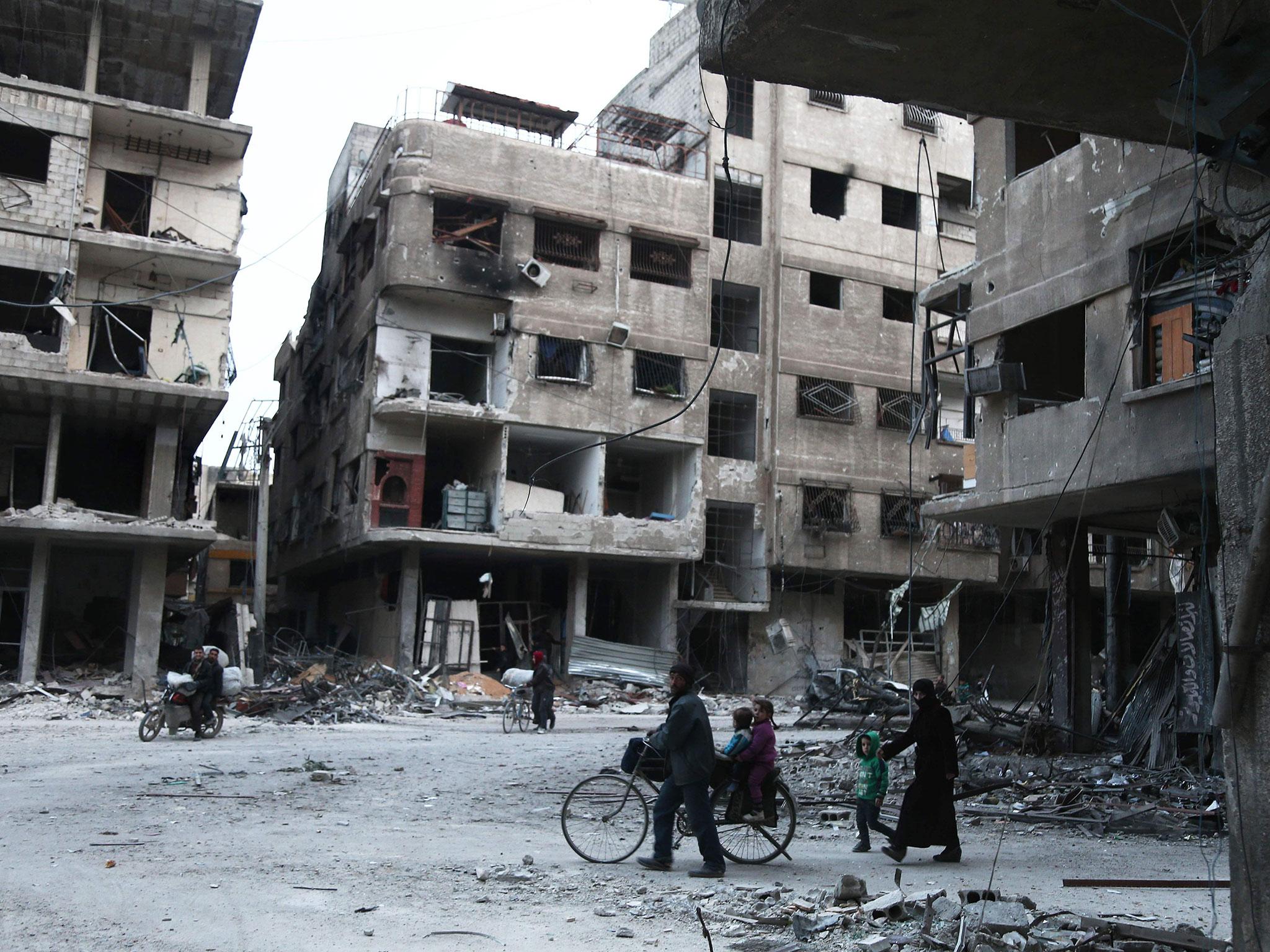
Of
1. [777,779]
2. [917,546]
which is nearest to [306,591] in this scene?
[917,546]

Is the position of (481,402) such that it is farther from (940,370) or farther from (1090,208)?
(1090,208)

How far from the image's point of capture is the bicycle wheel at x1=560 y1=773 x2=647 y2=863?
8.76 metres

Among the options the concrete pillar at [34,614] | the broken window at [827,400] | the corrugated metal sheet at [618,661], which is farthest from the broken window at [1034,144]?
the concrete pillar at [34,614]

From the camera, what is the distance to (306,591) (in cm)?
4522

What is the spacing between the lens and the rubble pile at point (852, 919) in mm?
5902

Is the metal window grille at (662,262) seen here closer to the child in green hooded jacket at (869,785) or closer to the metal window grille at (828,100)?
the metal window grille at (828,100)

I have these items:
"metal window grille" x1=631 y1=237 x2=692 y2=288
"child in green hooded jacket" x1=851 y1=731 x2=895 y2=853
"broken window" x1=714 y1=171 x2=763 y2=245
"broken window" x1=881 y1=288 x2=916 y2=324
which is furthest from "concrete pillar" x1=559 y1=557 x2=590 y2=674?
"child in green hooded jacket" x1=851 y1=731 x2=895 y2=853

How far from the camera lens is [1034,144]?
17.8m

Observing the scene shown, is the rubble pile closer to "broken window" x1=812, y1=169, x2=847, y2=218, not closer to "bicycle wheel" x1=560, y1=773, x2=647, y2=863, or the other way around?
"bicycle wheel" x1=560, y1=773, x2=647, y2=863

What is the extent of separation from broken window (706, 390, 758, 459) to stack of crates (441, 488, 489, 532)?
7.55 metres

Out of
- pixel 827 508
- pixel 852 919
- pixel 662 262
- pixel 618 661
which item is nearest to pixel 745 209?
pixel 662 262

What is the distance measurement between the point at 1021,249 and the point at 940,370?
1926 cm

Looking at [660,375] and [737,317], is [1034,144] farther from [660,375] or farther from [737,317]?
[737,317]

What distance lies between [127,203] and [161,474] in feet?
22.0
